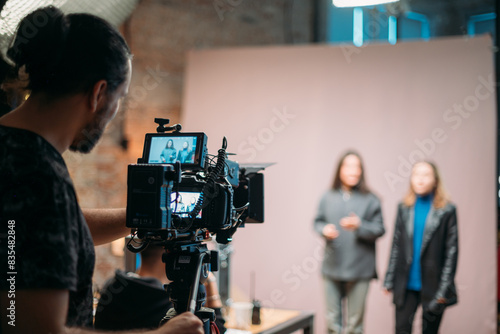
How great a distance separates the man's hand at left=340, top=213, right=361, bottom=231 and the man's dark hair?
307cm

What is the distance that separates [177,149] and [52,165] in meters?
0.44

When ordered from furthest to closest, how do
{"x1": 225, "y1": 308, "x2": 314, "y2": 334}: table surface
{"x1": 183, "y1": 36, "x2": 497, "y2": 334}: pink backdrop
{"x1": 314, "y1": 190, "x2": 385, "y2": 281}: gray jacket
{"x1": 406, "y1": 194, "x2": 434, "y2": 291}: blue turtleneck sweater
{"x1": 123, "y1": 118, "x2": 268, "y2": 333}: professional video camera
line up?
{"x1": 183, "y1": 36, "x2": 497, "y2": 334}: pink backdrop
{"x1": 314, "y1": 190, "x2": 385, "y2": 281}: gray jacket
{"x1": 406, "y1": 194, "x2": 434, "y2": 291}: blue turtleneck sweater
{"x1": 225, "y1": 308, "x2": 314, "y2": 334}: table surface
{"x1": 123, "y1": 118, "x2": 268, "y2": 333}: professional video camera

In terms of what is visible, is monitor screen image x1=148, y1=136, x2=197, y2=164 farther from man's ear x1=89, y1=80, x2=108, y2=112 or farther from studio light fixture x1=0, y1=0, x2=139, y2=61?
studio light fixture x1=0, y1=0, x2=139, y2=61

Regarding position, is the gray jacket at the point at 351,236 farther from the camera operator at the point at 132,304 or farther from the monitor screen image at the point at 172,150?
the monitor screen image at the point at 172,150

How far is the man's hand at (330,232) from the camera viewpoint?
392cm

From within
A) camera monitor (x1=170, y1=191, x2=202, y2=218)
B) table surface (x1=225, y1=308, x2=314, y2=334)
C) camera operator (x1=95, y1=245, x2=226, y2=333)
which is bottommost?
table surface (x1=225, y1=308, x2=314, y2=334)

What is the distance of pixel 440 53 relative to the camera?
13.7 ft

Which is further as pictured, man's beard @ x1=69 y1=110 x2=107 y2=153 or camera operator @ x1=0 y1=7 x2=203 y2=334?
man's beard @ x1=69 y1=110 x2=107 y2=153

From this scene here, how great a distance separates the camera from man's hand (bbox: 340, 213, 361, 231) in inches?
153

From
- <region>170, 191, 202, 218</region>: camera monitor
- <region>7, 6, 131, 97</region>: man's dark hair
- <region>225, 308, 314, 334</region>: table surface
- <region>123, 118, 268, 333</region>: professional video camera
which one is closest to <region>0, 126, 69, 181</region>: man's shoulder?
<region>7, 6, 131, 97</region>: man's dark hair

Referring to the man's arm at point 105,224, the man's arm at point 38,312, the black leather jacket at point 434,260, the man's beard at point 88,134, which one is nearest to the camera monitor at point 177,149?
the man's arm at point 105,224

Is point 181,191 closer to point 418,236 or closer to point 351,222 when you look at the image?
point 418,236

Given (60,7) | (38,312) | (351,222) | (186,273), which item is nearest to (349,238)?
(351,222)

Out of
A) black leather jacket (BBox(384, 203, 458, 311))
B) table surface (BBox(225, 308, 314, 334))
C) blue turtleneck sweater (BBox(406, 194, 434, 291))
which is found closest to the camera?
table surface (BBox(225, 308, 314, 334))
